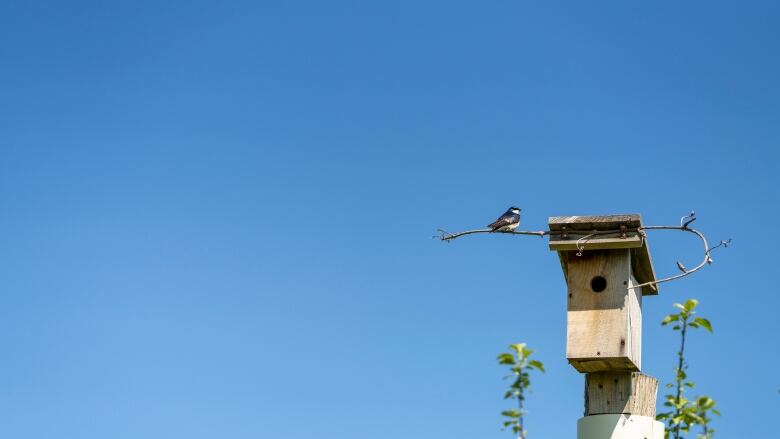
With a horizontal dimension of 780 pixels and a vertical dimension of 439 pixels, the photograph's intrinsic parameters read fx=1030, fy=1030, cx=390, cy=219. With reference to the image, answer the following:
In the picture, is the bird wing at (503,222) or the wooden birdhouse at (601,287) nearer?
the wooden birdhouse at (601,287)

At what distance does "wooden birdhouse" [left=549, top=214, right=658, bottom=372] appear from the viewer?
19.7 feet

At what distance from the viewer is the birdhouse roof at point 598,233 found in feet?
19.9

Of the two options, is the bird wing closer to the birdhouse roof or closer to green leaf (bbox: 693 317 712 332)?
the birdhouse roof

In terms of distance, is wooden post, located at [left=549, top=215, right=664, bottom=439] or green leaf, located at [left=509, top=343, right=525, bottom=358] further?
wooden post, located at [left=549, top=215, right=664, bottom=439]

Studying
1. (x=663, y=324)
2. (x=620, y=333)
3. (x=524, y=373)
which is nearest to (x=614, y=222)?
(x=620, y=333)

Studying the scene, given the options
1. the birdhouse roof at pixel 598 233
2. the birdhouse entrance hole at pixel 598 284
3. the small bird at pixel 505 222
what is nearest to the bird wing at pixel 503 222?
the small bird at pixel 505 222

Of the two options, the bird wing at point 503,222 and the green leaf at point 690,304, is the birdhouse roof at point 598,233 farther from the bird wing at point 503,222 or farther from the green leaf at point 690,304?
the green leaf at point 690,304

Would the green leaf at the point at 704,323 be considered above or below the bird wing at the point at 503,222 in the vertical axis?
below

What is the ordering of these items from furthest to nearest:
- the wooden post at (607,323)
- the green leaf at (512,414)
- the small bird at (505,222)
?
the small bird at (505,222) < the wooden post at (607,323) < the green leaf at (512,414)

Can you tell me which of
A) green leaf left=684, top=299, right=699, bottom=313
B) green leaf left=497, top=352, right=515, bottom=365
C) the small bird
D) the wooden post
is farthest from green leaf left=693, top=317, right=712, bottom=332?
the small bird

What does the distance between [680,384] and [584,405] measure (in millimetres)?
2789

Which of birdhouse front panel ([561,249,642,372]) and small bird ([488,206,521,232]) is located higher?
small bird ([488,206,521,232])

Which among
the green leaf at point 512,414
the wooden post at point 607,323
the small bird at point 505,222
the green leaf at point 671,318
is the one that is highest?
the small bird at point 505,222

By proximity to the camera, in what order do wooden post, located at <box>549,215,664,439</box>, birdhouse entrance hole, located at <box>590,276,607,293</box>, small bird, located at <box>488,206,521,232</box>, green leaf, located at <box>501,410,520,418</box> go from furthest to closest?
1. small bird, located at <box>488,206,521,232</box>
2. birdhouse entrance hole, located at <box>590,276,607,293</box>
3. wooden post, located at <box>549,215,664,439</box>
4. green leaf, located at <box>501,410,520,418</box>
